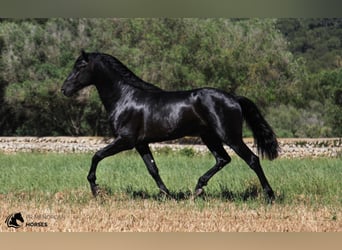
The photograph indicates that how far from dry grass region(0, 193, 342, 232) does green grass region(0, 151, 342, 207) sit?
32cm

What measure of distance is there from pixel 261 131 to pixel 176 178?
1415 mm

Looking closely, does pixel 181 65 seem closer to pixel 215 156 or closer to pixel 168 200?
pixel 215 156

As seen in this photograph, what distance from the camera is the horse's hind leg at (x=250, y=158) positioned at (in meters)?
6.05

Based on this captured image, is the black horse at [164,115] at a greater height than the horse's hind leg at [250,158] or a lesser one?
greater

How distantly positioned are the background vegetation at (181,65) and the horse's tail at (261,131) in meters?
2.61

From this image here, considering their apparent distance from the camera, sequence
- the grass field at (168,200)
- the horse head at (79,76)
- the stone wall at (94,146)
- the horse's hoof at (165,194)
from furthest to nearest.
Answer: the stone wall at (94,146)
the horse's hoof at (165,194)
the horse head at (79,76)
the grass field at (168,200)

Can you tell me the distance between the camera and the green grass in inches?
261

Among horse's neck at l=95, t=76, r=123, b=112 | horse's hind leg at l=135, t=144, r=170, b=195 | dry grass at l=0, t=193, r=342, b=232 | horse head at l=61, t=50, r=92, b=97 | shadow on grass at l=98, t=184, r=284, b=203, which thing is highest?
horse head at l=61, t=50, r=92, b=97

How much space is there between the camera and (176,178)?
7.30 metres

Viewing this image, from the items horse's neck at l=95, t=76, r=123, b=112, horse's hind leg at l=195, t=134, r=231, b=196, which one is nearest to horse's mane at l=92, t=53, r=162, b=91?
horse's neck at l=95, t=76, r=123, b=112

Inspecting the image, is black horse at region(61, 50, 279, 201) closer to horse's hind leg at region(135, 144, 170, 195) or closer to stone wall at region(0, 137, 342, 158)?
horse's hind leg at region(135, 144, 170, 195)

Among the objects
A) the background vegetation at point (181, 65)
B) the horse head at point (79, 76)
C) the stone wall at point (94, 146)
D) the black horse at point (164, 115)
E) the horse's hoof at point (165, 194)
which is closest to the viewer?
the black horse at point (164, 115)

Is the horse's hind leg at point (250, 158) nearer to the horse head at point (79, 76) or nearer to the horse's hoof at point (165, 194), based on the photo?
the horse's hoof at point (165, 194)

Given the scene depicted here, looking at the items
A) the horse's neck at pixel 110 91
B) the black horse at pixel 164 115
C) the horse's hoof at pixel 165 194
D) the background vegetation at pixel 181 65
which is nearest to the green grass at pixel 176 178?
the horse's hoof at pixel 165 194
